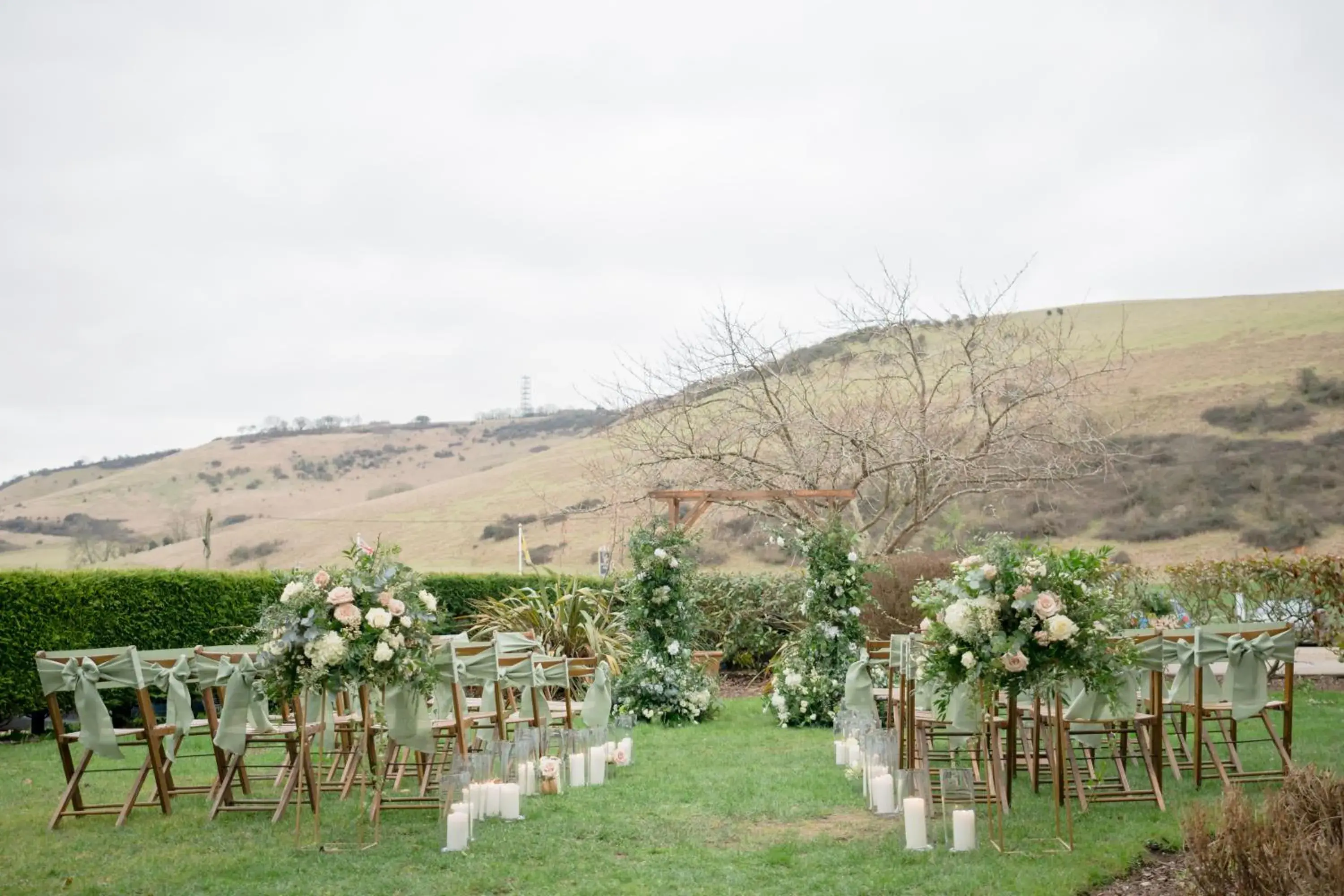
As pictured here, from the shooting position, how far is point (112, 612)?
443 inches

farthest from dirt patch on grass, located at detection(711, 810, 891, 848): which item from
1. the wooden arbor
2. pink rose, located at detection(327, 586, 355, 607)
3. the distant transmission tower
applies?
the distant transmission tower

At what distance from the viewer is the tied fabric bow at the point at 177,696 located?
6605mm

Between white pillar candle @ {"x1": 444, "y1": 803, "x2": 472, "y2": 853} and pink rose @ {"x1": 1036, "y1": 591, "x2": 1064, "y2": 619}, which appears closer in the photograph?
pink rose @ {"x1": 1036, "y1": 591, "x2": 1064, "y2": 619}

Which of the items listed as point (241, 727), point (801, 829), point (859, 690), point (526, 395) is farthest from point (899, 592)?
point (526, 395)

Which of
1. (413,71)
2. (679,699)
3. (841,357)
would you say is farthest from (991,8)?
(679,699)

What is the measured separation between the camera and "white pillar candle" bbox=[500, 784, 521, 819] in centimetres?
645

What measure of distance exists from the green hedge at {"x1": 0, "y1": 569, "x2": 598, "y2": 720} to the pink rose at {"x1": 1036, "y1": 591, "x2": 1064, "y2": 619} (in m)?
8.18

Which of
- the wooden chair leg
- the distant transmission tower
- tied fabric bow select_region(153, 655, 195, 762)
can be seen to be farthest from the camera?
the distant transmission tower

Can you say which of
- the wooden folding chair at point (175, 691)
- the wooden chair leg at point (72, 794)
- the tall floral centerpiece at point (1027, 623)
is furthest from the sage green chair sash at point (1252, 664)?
the wooden chair leg at point (72, 794)

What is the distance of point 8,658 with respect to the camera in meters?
10.4

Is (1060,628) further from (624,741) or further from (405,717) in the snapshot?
(624,741)

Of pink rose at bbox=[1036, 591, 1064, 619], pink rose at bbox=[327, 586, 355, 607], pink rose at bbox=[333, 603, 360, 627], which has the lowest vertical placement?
pink rose at bbox=[1036, 591, 1064, 619]

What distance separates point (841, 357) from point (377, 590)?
12702 millimetres

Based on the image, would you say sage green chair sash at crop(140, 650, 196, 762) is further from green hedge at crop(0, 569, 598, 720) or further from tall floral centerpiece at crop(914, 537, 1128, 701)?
tall floral centerpiece at crop(914, 537, 1128, 701)
